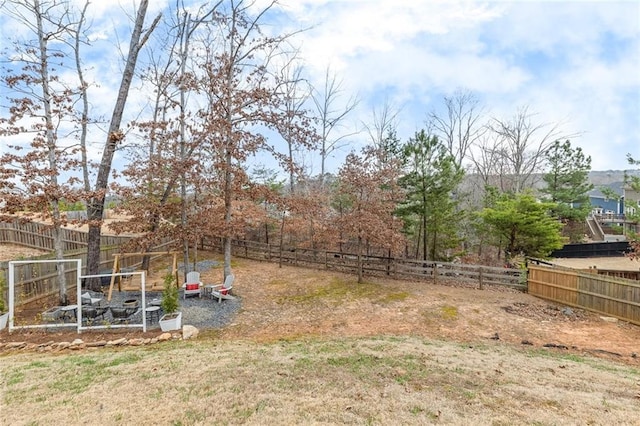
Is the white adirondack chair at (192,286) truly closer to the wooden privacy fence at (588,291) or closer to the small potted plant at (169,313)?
the small potted plant at (169,313)

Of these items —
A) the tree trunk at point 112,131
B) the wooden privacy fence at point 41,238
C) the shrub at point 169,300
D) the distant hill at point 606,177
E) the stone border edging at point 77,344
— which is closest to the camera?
the stone border edging at point 77,344

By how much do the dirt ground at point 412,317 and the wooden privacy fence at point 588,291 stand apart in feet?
1.19

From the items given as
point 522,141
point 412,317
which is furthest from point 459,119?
point 412,317

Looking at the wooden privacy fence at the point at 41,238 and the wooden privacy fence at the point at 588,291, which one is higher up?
the wooden privacy fence at the point at 41,238

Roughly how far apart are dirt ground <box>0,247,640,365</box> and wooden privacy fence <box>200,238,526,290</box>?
52 centimetres

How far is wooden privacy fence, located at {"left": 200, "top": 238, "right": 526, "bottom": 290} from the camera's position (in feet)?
41.4

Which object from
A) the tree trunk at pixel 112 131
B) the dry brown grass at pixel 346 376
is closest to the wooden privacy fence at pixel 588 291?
the dry brown grass at pixel 346 376

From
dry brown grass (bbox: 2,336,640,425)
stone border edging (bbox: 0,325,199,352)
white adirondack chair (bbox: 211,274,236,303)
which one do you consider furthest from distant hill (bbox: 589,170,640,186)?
stone border edging (bbox: 0,325,199,352)

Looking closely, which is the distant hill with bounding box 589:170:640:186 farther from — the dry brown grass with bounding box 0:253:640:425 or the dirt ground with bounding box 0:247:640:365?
the dry brown grass with bounding box 0:253:640:425

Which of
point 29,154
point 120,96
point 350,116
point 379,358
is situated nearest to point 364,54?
point 350,116

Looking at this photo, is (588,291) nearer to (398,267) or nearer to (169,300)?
(398,267)

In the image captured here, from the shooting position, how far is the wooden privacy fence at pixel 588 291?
908 cm

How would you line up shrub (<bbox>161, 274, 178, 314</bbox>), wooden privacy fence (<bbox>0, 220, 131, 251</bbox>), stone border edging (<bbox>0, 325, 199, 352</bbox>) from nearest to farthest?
stone border edging (<bbox>0, 325, 199, 352</bbox>) → shrub (<bbox>161, 274, 178, 314</bbox>) → wooden privacy fence (<bbox>0, 220, 131, 251</bbox>)

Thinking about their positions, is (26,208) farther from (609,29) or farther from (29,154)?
(609,29)
